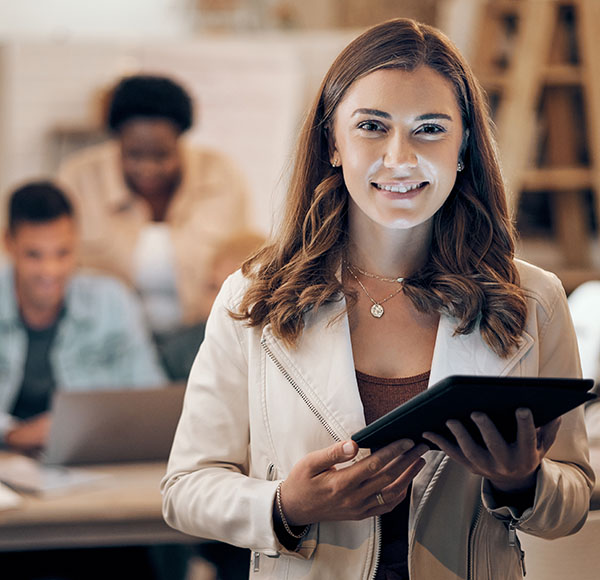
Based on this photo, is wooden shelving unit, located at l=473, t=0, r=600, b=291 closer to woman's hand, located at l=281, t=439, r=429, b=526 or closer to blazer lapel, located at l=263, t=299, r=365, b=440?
blazer lapel, located at l=263, t=299, r=365, b=440

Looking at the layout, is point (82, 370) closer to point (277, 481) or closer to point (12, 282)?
point (12, 282)

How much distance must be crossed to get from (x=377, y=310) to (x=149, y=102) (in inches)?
135

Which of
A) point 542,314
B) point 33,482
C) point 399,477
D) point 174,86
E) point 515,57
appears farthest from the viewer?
point 174,86

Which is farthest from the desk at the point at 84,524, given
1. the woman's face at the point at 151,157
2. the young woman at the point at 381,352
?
the woman's face at the point at 151,157

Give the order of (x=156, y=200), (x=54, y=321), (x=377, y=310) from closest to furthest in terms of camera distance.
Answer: (x=377, y=310) → (x=54, y=321) → (x=156, y=200)

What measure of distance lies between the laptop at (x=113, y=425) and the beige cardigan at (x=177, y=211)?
6.47 feet

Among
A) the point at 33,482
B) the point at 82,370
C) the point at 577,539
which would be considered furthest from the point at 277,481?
the point at 82,370

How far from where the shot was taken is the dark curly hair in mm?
4535

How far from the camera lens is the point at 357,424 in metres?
1.26

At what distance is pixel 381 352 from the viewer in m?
1.34

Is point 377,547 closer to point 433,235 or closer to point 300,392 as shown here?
point 300,392

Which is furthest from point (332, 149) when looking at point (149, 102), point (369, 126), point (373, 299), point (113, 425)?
point (149, 102)

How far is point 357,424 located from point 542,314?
32 cm

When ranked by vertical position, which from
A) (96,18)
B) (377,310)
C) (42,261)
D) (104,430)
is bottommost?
(104,430)
